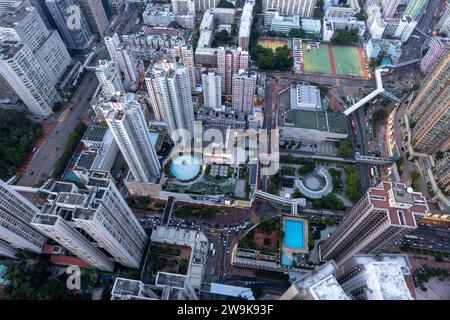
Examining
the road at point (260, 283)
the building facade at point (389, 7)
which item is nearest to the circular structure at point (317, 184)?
the road at point (260, 283)

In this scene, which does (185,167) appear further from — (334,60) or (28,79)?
(334,60)

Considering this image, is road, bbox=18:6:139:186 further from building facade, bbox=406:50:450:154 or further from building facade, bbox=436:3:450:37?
building facade, bbox=436:3:450:37

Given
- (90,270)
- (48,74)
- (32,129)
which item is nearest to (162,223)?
(90,270)

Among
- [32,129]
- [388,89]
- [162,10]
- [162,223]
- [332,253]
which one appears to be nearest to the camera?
[332,253]

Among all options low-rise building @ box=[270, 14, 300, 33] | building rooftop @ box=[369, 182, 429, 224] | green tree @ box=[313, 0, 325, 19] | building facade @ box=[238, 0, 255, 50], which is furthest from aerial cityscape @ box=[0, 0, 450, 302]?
green tree @ box=[313, 0, 325, 19]

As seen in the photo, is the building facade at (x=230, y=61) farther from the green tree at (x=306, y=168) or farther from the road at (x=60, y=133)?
the road at (x=60, y=133)
